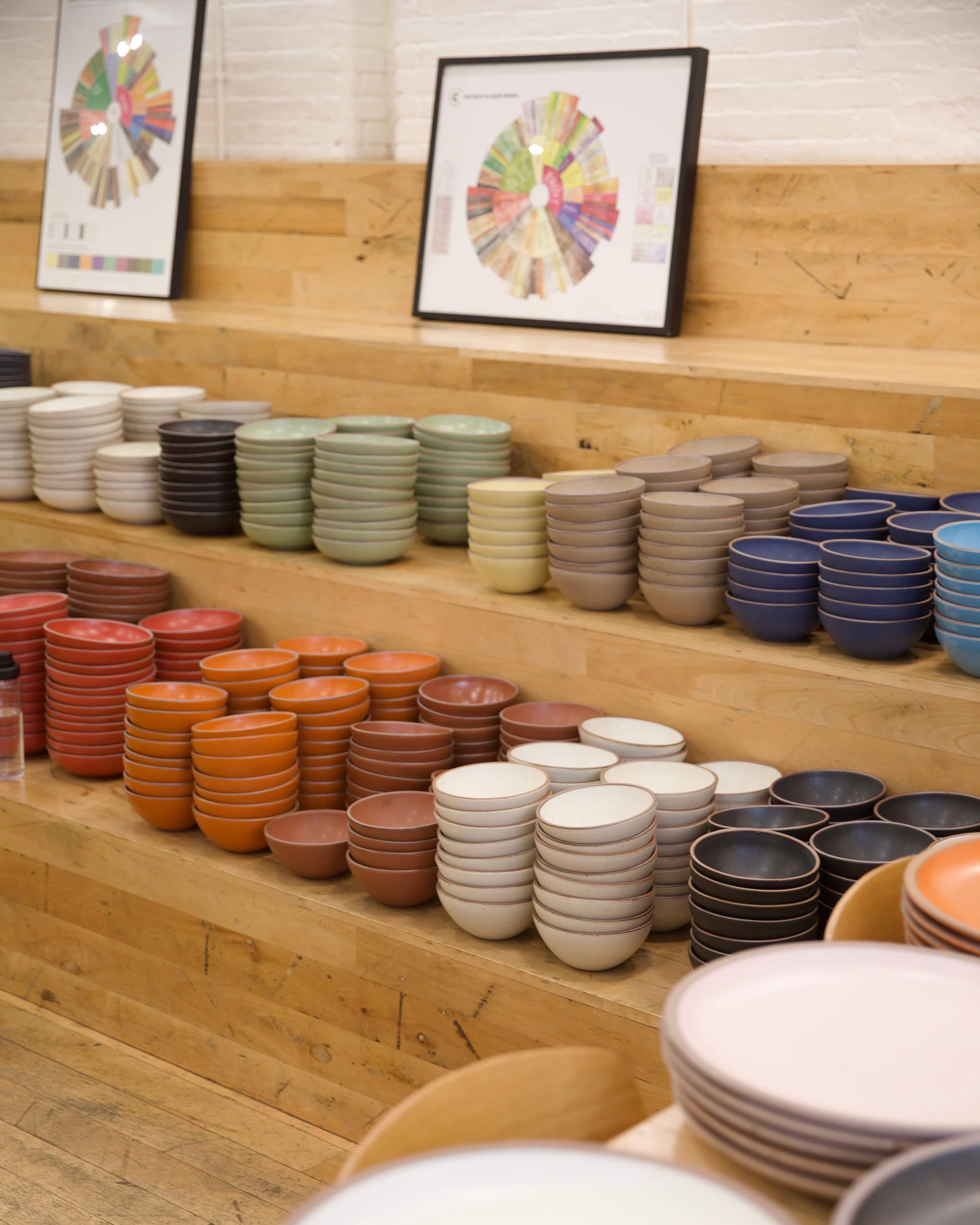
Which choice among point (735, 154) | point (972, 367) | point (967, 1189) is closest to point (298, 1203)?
point (967, 1189)

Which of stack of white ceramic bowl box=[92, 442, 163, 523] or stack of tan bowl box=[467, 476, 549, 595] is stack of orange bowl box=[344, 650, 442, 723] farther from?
stack of white ceramic bowl box=[92, 442, 163, 523]

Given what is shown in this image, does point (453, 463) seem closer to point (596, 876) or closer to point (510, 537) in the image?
point (510, 537)

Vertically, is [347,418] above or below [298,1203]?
above

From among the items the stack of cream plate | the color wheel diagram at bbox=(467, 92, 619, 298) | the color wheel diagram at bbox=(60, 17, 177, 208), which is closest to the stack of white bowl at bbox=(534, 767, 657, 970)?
the stack of cream plate

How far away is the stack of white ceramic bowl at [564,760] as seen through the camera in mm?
1931

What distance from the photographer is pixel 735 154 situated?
329 centimetres

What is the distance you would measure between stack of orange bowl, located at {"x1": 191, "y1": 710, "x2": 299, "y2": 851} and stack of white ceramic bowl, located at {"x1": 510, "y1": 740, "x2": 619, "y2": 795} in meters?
0.39

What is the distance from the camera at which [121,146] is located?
389 cm

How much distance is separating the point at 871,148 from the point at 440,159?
104cm

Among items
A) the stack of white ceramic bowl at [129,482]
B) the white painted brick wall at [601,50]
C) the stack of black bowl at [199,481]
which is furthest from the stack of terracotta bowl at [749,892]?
the white painted brick wall at [601,50]

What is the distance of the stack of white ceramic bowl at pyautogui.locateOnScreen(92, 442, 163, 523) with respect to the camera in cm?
285

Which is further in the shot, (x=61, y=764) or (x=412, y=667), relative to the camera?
(x=61, y=764)

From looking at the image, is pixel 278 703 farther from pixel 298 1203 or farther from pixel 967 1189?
pixel 967 1189

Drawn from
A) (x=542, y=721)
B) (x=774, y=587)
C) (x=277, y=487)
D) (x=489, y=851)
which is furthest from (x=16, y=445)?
(x=774, y=587)
